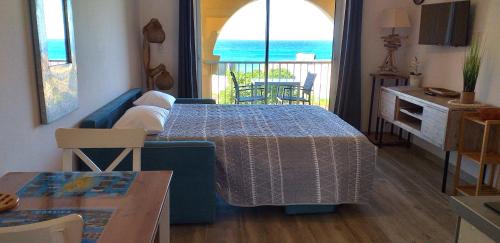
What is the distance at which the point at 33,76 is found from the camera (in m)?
2.16

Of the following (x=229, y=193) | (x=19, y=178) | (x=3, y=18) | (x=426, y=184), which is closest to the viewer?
(x=19, y=178)

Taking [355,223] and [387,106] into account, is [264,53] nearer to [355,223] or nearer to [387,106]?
[387,106]

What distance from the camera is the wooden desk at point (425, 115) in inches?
135

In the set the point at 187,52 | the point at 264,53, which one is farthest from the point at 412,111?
the point at 187,52

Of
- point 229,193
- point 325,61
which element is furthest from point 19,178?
point 325,61

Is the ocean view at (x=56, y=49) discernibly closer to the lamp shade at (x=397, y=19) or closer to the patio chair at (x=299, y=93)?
the lamp shade at (x=397, y=19)

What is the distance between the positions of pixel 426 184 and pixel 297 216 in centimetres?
153

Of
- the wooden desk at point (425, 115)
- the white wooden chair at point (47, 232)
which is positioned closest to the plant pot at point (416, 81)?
the wooden desk at point (425, 115)

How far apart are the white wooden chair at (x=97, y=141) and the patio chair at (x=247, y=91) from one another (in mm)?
3981

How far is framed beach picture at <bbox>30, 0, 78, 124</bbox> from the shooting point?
218 cm

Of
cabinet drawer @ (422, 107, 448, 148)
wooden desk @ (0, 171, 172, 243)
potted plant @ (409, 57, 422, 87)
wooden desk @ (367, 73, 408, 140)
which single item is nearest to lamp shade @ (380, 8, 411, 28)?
potted plant @ (409, 57, 422, 87)

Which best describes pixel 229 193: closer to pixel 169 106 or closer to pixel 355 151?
pixel 355 151

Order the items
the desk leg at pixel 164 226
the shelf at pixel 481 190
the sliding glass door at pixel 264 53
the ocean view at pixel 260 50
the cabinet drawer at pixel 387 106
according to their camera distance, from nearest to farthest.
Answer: the desk leg at pixel 164 226 < the shelf at pixel 481 190 < the cabinet drawer at pixel 387 106 < the sliding glass door at pixel 264 53 < the ocean view at pixel 260 50

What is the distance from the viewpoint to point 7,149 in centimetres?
191
